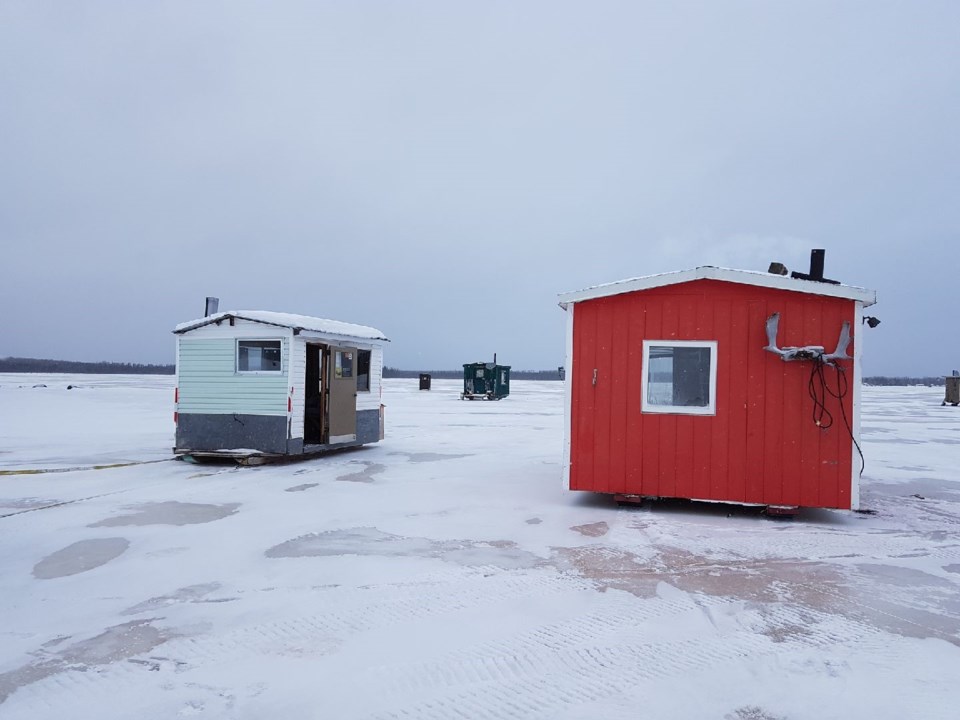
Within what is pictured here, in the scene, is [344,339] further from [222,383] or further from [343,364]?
[222,383]

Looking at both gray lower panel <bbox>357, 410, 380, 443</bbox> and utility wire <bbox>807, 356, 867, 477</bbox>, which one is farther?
gray lower panel <bbox>357, 410, 380, 443</bbox>

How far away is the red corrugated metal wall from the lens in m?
7.99

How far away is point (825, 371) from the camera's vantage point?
7977 millimetres

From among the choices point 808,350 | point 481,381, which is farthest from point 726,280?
point 481,381

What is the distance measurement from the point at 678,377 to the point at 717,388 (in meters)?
0.53

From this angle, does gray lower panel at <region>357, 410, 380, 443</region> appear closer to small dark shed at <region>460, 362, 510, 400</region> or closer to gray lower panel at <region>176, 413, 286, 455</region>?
gray lower panel at <region>176, 413, 286, 455</region>

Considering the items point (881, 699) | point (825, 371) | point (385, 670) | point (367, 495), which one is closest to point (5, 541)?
point (367, 495)

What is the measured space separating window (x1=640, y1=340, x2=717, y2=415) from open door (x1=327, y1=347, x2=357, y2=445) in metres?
7.24

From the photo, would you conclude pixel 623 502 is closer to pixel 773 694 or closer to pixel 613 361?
pixel 613 361

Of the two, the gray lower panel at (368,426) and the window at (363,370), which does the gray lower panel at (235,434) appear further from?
the window at (363,370)

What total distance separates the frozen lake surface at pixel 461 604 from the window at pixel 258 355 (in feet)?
10.1

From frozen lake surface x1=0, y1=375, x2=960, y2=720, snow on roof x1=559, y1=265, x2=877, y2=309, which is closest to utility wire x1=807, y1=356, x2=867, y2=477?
snow on roof x1=559, y1=265, x2=877, y2=309

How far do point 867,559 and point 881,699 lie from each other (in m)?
3.24

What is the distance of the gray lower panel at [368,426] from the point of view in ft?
46.9
